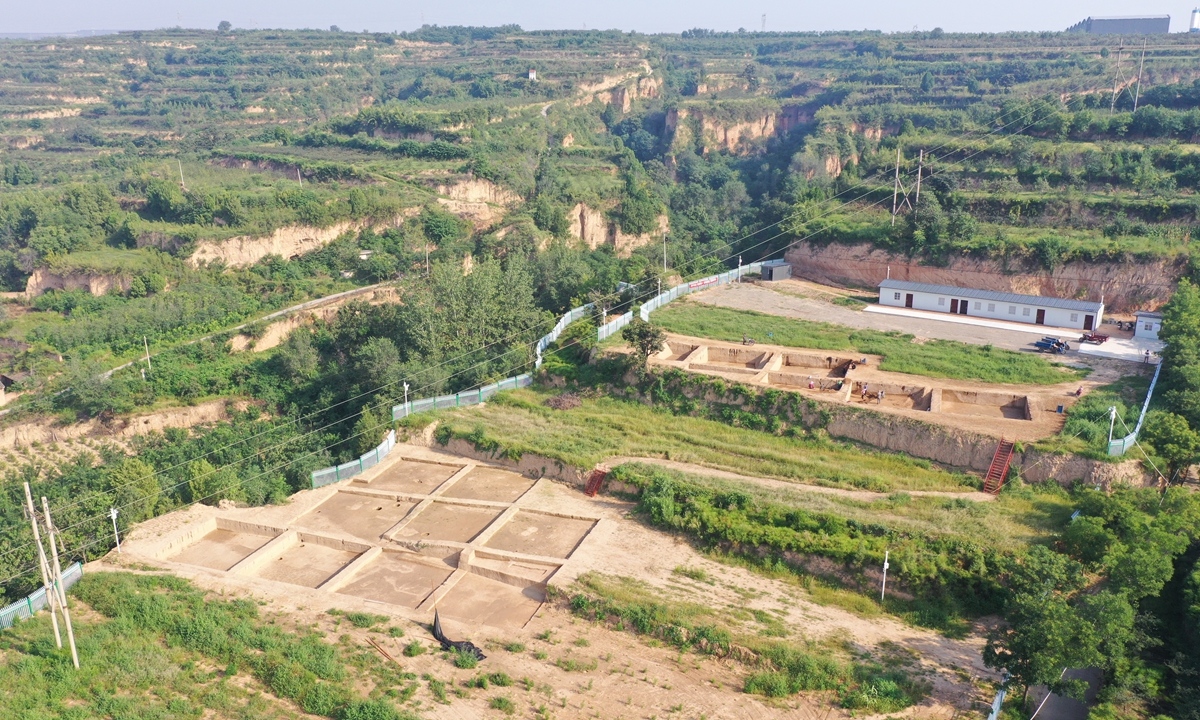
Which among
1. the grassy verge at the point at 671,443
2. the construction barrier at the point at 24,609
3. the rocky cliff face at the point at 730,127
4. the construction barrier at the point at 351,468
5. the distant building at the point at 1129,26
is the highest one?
the distant building at the point at 1129,26

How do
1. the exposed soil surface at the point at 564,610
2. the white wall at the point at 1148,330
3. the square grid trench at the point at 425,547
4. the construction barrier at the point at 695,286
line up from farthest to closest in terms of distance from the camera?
the construction barrier at the point at 695,286 → the white wall at the point at 1148,330 → the square grid trench at the point at 425,547 → the exposed soil surface at the point at 564,610

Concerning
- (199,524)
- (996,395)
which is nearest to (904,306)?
(996,395)

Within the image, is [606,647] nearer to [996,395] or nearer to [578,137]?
[996,395]

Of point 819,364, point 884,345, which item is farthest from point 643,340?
point 884,345

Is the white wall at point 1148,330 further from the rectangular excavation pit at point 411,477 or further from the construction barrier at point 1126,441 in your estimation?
the rectangular excavation pit at point 411,477

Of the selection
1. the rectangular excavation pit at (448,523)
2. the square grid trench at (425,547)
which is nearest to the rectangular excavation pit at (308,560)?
the square grid trench at (425,547)

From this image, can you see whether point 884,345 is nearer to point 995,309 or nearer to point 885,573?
point 995,309

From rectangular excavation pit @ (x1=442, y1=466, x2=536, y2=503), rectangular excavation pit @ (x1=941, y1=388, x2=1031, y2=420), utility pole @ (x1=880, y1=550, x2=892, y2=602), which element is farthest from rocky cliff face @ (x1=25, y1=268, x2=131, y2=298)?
utility pole @ (x1=880, y1=550, x2=892, y2=602)
